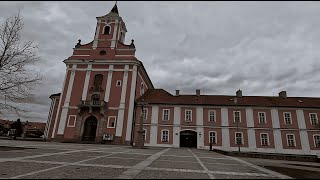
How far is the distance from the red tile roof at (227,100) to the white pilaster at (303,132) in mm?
1307

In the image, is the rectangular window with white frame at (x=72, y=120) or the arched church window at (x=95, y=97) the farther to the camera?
the arched church window at (x=95, y=97)

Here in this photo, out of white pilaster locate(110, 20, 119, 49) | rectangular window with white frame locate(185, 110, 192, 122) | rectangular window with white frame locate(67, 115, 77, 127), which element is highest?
white pilaster locate(110, 20, 119, 49)

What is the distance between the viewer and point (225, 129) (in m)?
30.9

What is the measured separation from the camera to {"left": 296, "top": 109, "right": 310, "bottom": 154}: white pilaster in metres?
29.1

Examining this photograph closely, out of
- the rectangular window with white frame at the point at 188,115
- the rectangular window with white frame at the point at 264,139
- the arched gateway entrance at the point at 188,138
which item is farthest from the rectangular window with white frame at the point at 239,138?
the rectangular window with white frame at the point at 188,115

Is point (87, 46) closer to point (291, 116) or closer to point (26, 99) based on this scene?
point (26, 99)

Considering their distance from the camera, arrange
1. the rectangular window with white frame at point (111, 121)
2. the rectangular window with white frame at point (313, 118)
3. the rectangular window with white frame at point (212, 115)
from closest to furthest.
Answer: the rectangular window with white frame at point (313, 118), the rectangular window with white frame at point (111, 121), the rectangular window with white frame at point (212, 115)

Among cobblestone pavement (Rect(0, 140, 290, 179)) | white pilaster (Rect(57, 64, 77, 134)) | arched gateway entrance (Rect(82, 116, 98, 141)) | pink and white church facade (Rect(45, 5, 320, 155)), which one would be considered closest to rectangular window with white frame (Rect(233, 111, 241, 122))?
pink and white church facade (Rect(45, 5, 320, 155))

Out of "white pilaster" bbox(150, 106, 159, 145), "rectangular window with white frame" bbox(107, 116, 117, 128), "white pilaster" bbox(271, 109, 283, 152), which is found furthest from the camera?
"white pilaster" bbox(150, 106, 159, 145)

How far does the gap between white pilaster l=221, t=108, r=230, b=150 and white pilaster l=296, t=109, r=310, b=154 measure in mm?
9664

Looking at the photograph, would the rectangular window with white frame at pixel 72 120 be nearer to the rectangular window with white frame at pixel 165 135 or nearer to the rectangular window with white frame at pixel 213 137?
the rectangular window with white frame at pixel 165 135

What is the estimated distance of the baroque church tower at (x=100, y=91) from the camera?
3020cm

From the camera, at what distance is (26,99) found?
1298cm

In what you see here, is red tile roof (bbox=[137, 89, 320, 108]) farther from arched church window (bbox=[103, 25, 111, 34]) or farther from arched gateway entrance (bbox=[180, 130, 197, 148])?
arched church window (bbox=[103, 25, 111, 34])
